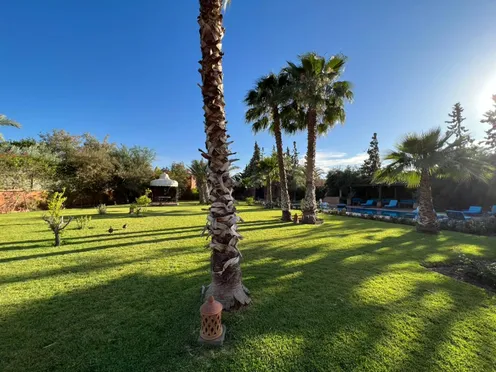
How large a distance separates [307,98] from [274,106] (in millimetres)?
2660

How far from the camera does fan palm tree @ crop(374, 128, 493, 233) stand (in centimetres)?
901

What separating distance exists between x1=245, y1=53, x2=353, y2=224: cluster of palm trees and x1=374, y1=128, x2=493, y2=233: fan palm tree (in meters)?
3.76

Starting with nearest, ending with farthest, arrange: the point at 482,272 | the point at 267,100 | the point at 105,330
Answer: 1. the point at 105,330
2. the point at 482,272
3. the point at 267,100

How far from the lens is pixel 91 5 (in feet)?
28.8

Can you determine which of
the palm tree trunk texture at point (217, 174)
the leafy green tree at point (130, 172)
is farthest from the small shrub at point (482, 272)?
the leafy green tree at point (130, 172)

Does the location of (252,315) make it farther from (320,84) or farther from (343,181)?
(343,181)

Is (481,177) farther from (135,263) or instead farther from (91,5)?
(91,5)

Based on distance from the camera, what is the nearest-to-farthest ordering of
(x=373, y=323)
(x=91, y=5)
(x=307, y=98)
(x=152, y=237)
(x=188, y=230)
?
1. (x=373, y=323)
2. (x=152, y=237)
3. (x=91, y=5)
4. (x=188, y=230)
5. (x=307, y=98)

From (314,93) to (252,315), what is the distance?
10.6 m

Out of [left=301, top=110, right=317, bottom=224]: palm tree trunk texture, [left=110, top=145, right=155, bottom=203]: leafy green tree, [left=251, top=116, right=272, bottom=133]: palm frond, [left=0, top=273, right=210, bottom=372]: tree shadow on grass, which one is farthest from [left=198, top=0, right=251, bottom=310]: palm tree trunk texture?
[left=110, top=145, right=155, bottom=203]: leafy green tree

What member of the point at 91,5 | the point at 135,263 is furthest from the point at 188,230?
the point at 91,5

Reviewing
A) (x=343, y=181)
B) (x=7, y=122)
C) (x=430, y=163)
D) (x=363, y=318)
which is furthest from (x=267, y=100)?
(x=343, y=181)

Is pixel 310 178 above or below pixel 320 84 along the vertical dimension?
below

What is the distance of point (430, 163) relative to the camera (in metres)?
9.56
